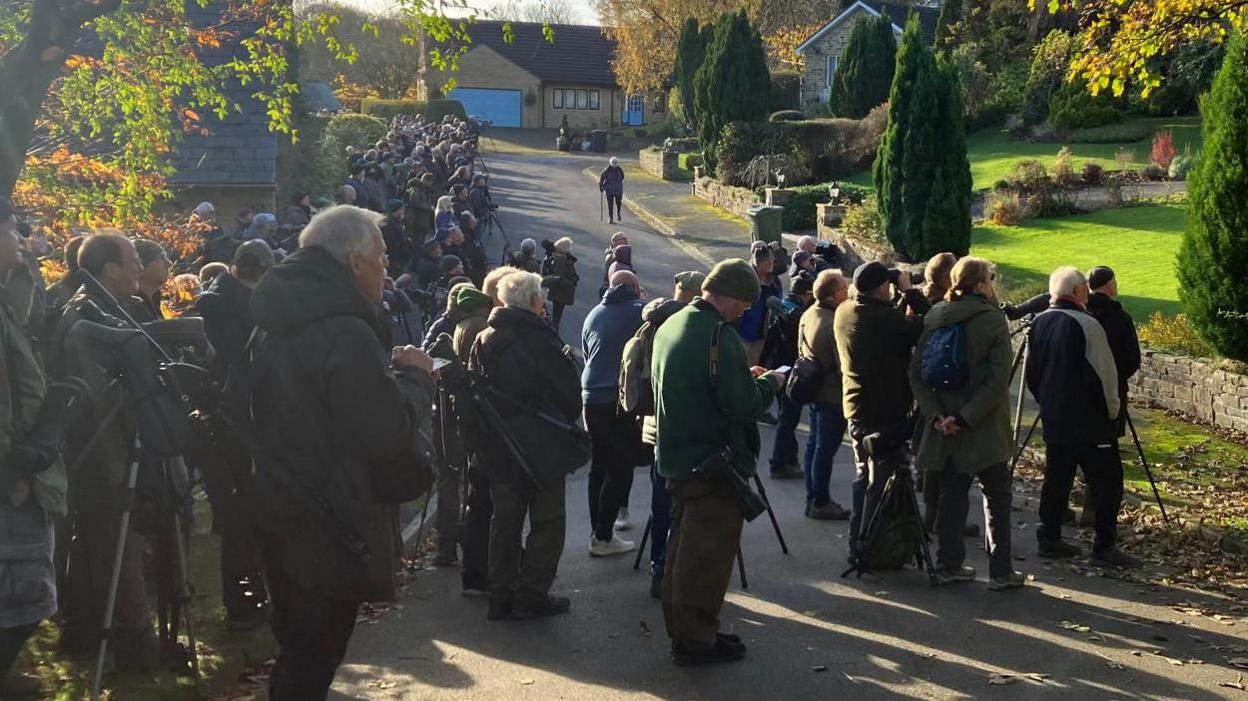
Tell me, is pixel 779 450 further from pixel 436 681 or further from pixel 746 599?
pixel 436 681

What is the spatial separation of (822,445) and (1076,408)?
76.1 inches

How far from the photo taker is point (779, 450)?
12.0 m

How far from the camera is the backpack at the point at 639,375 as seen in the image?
27.0 feet

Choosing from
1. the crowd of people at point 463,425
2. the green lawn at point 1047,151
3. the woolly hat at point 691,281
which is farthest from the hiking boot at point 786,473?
the green lawn at point 1047,151

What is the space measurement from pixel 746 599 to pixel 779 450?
3.75 metres

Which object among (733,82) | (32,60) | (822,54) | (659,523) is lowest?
(659,523)

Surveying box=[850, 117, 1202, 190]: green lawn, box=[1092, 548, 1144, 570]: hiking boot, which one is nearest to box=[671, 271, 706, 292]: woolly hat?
box=[1092, 548, 1144, 570]: hiking boot

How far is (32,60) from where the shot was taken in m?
8.40

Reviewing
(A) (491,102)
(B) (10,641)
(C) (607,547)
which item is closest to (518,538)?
(C) (607,547)

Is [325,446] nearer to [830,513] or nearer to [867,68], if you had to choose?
[830,513]

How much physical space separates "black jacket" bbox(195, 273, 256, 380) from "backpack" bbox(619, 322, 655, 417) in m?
2.30

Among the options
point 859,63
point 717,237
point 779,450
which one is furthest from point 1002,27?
point 779,450

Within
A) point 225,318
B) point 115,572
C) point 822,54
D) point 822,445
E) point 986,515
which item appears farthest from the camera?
point 822,54

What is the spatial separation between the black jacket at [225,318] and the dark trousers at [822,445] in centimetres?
416
